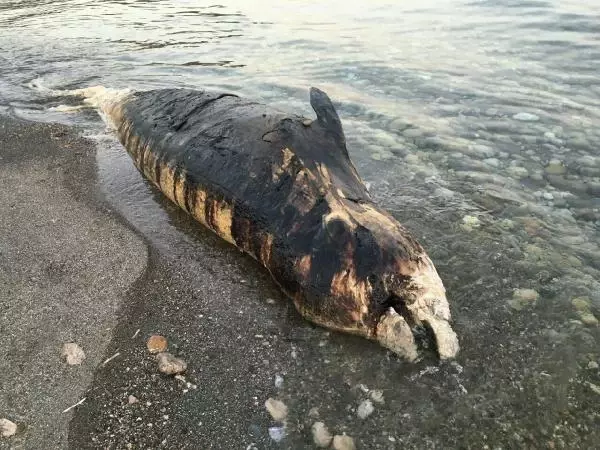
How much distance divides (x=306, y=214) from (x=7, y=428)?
1.86 meters

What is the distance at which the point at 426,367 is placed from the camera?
2648 mm

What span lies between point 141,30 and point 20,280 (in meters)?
9.50

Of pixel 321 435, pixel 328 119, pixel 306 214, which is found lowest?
pixel 321 435

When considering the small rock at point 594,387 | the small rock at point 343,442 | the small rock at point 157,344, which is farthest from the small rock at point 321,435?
the small rock at point 594,387

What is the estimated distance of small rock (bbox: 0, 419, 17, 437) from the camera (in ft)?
7.70

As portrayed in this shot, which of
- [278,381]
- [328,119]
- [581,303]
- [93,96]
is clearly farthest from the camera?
[93,96]

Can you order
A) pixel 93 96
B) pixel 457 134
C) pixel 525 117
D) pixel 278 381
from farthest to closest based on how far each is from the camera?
pixel 93 96
pixel 525 117
pixel 457 134
pixel 278 381

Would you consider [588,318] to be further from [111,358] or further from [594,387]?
[111,358]

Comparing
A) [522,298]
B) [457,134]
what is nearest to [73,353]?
[522,298]

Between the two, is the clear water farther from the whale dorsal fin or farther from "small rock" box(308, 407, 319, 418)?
the whale dorsal fin

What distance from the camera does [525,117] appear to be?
576 centimetres

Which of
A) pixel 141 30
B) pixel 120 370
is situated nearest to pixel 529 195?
pixel 120 370

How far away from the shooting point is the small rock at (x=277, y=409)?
96.7 inches

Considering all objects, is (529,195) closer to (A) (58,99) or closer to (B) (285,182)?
(B) (285,182)
